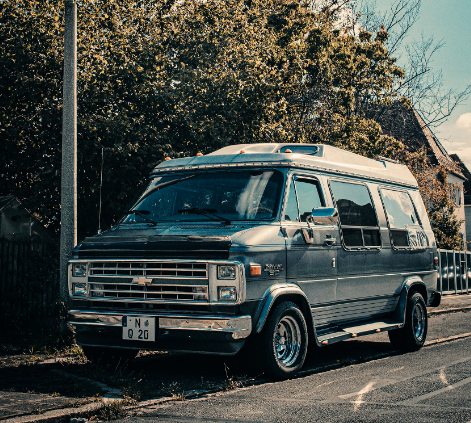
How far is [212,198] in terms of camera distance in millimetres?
7617

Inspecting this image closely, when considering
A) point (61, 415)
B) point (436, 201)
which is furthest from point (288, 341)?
point (436, 201)

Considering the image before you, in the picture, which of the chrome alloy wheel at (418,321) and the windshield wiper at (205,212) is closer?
the windshield wiper at (205,212)

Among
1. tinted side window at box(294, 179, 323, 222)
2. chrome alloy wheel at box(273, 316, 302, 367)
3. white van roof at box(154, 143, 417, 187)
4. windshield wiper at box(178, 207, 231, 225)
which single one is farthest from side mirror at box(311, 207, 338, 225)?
chrome alloy wheel at box(273, 316, 302, 367)

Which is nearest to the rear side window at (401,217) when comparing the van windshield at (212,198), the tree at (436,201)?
the van windshield at (212,198)

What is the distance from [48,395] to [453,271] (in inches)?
894

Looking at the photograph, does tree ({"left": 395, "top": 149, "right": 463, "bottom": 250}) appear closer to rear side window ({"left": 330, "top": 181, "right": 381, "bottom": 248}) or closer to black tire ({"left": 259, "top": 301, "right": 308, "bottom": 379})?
rear side window ({"left": 330, "top": 181, "right": 381, "bottom": 248})

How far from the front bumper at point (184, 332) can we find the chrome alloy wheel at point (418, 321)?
448cm

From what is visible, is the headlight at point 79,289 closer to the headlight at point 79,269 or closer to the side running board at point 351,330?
the headlight at point 79,269

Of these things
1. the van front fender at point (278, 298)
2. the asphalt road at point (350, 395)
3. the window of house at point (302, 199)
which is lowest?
the asphalt road at point (350, 395)

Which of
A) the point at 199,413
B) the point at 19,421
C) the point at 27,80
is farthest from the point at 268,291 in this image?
the point at 27,80

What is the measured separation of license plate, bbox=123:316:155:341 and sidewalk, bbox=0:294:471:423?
584 millimetres

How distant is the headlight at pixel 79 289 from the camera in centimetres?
729

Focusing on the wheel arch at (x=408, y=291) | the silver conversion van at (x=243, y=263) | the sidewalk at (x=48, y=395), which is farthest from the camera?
the wheel arch at (x=408, y=291)

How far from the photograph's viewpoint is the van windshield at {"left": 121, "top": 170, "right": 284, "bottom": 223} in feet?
24.2
